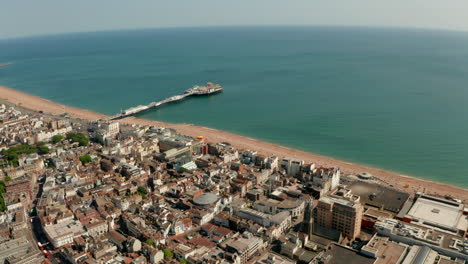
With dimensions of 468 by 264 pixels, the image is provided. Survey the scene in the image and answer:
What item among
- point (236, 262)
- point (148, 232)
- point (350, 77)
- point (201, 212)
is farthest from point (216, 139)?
point (350, 77)

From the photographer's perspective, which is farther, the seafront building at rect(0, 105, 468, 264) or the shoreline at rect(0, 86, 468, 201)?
the shoreline at rect(0, 86, 468, 201)

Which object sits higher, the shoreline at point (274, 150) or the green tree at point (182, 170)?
the green tree at point (182, 170)

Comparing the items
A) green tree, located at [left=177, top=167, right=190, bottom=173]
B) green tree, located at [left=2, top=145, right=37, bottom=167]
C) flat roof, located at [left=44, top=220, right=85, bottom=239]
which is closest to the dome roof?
green tree, located at [left=177, top=167, right=190, bottom=173]

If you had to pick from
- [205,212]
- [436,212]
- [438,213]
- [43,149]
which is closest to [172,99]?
[43,149]

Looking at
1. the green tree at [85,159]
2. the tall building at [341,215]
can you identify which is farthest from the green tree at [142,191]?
the tall building at [341,215]

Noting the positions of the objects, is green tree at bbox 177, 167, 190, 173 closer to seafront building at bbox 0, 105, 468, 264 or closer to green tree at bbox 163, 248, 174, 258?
seafront building at bbox 0, 105, 468, 264

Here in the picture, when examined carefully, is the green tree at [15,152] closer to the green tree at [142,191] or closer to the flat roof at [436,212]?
the green tree at [142,191]
